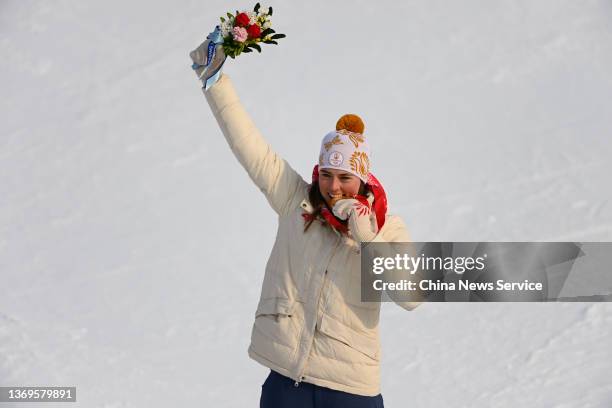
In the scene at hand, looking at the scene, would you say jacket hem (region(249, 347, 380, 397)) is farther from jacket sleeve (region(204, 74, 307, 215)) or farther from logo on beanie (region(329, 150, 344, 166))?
logo on beanie (region(329, 150, 344, 166))

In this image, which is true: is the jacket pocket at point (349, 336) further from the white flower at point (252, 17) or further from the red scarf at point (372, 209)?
the white flower at point (252, 17)

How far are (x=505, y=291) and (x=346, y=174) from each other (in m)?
2.79

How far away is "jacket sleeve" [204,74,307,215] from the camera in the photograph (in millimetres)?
2764

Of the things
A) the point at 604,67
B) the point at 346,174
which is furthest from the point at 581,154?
the point at 346,174

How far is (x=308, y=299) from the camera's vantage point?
8.91 feet

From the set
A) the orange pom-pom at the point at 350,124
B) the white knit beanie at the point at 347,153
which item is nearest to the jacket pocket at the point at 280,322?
the white knit beanie at the point at 347,153

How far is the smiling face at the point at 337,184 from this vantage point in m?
2.74

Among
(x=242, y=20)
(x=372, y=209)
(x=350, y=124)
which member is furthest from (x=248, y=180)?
(x=372, y=209)

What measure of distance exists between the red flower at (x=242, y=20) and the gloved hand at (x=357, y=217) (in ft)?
1.85

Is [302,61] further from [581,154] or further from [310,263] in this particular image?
[310,263]

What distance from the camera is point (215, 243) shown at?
5.99 meters

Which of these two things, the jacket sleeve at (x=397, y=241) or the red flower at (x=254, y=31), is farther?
the red flower at (x=254, y=31)

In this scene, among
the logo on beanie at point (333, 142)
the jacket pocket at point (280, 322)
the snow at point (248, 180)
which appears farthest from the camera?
the snow at point (248, 180)

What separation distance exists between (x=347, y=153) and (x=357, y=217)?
23 cm
